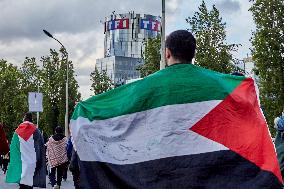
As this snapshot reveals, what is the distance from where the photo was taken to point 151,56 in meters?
38.4

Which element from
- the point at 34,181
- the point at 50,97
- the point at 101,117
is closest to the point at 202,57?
the point at 34,181

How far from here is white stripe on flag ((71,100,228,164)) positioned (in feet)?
13.4

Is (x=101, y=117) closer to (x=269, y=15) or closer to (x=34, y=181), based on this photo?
(x=34, y=181)

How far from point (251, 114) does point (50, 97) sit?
5576 cm

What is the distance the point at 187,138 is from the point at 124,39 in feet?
565

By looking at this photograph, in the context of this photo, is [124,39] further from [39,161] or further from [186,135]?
[186,135]

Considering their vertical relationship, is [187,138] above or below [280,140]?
above

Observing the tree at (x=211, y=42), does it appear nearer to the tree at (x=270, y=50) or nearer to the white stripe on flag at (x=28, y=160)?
the tree at (x=270, y=50)

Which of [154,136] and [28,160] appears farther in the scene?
[28,160]

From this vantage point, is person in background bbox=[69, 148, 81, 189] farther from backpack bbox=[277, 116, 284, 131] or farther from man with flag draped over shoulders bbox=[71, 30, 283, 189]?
backpack bbox=[277, 116, 284, 131]

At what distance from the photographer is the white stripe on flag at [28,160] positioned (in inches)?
525

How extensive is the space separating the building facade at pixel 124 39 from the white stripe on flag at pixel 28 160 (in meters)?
154

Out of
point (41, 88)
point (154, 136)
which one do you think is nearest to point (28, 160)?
point (154, 136)

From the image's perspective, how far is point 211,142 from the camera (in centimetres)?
408
